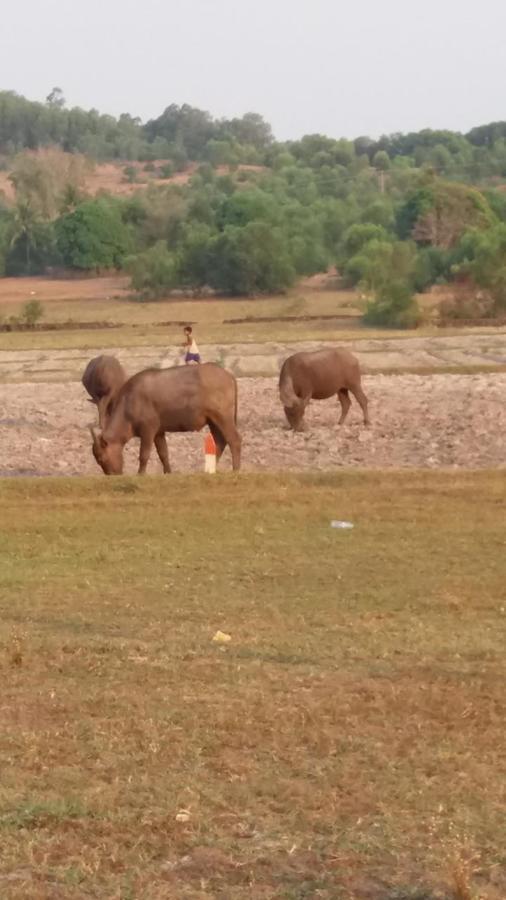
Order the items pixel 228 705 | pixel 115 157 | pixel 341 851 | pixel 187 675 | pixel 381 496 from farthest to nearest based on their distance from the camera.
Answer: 1. pixel 115 157
2. pixel 381 496
3. pixel 187 675
4. pixel 228 705
5. pixel 341 851

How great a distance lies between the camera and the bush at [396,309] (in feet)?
151

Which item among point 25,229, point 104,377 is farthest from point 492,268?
point 25,229

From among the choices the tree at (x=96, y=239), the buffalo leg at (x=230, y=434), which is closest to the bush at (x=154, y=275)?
the tree at (x=96, y=239)

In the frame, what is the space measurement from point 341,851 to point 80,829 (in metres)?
1.01

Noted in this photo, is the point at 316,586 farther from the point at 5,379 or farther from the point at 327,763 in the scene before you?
the point at 5,379

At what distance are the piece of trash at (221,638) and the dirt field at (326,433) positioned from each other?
885 cm

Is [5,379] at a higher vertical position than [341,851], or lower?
lower

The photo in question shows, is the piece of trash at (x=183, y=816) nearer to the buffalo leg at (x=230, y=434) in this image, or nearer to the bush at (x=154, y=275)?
the buffalo leg at (x=230, y=434)

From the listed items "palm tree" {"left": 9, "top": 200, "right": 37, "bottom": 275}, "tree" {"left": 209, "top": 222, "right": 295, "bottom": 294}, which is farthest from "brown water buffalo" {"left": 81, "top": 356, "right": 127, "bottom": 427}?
"palm tree" {"left": 9, "top": 200, "right": 37, "bottom": 275}

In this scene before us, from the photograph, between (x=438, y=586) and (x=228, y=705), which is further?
(x=438, y=586)

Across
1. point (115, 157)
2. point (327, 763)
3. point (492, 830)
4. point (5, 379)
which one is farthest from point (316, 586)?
point (115, 157)

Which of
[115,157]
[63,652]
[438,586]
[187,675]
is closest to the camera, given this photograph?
[187,675]

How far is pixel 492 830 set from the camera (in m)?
5.14

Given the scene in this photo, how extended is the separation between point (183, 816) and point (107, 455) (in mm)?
11586
